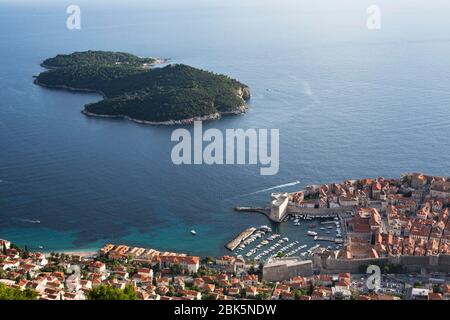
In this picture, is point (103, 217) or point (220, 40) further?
point (220, 40)

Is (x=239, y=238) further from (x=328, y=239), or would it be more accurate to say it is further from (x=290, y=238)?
(x=328, y=239)

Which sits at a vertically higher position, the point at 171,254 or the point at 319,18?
the point at 319,18

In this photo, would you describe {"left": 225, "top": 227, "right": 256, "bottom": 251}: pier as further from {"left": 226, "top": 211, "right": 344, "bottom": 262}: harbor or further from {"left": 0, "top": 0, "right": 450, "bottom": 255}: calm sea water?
{"left": 0, "top": 0, "right": 450, "bottom": 255}: calm sea water

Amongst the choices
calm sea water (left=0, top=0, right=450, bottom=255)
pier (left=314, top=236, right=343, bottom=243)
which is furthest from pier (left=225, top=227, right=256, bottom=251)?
pier (left=314, top=236, right=343, bottom=243)

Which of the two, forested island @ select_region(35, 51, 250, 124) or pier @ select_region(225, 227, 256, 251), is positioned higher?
forested island @ select_region(35, 51, 250, 124)

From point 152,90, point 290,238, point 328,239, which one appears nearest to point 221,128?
point 152,90

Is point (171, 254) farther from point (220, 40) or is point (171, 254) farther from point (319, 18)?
point (319, 18)
